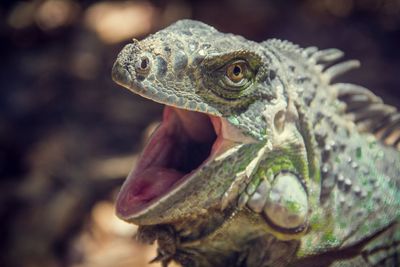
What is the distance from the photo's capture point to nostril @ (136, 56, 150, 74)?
7.31ft

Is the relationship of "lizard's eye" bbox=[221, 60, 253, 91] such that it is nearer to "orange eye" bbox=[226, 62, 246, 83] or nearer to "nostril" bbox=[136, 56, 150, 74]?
"orange eye" bbox=[226, 62, 246, 83]

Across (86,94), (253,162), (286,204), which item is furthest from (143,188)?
(86,94)

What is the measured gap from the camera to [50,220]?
5742 millimetres

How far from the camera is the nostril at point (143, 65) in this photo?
7.31ft

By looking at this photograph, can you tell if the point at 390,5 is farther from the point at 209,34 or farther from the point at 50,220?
the point at 209,34

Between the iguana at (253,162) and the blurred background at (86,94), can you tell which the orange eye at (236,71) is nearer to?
the iguana at (253,162)

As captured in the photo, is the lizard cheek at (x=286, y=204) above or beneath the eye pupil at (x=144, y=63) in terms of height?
beneath

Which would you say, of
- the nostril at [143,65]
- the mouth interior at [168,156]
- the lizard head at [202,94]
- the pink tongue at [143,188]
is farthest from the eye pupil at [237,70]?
the pink tongue at [143,188]

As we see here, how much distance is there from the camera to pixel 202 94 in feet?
7.64

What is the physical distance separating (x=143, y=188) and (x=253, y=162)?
0.47m

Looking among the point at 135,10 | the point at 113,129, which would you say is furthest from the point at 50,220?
the point at 135,10

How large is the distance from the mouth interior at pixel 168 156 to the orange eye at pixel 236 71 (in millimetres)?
186

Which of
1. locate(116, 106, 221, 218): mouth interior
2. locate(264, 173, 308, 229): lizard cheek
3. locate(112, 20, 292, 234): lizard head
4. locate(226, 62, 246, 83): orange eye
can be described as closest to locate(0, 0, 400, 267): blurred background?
locate(116, 106, 221, 218): mouth interior

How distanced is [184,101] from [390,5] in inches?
222
